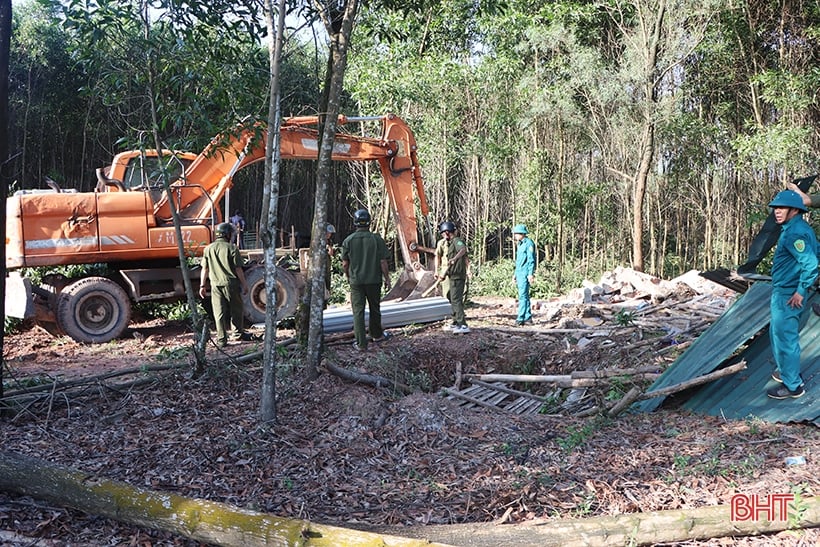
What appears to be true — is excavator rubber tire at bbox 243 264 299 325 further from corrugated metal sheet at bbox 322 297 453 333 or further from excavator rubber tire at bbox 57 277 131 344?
excavator rubber tire at bbox 57 277 131 344

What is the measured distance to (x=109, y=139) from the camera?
829 inches

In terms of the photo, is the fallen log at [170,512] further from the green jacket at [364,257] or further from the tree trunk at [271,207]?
the green jacket at [364,257]

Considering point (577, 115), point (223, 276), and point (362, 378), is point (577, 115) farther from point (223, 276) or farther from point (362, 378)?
point (362, 378)

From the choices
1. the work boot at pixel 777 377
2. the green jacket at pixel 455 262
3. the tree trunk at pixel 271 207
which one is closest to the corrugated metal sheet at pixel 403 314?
the green jacket at pixel 455 262

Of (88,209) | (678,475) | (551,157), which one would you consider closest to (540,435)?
(678,475)

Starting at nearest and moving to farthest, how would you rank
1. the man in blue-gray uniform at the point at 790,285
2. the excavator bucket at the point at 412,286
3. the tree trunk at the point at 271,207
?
the tree trunk at the point at 271,207 → the man in blue-gray uniform at the point at 790,285 → the excavator bucket at the point at 412,286

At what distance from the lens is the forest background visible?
1534 cm

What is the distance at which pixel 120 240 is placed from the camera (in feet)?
34.0

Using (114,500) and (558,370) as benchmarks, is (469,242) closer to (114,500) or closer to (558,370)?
(558,370)

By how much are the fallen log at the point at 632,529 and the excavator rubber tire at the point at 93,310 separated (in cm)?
790

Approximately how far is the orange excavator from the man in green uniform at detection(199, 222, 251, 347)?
3.68 feet

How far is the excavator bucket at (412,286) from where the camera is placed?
1264 cm

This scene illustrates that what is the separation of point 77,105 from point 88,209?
11.7 meters

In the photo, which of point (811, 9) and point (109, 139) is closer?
point (811, 9)
